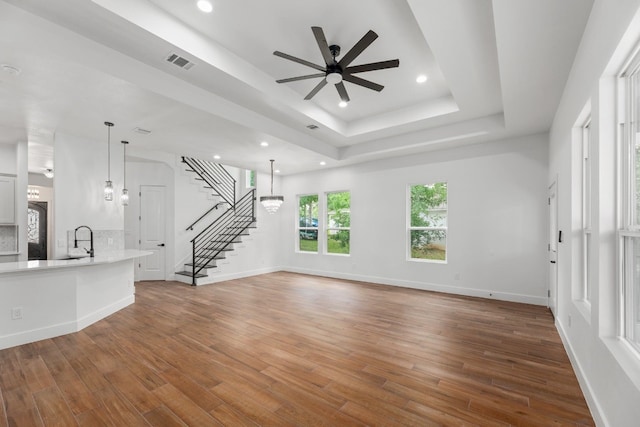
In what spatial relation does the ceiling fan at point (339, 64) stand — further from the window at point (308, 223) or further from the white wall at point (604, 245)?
the window at point (308, 223)

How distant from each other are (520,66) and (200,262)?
24.1 feet

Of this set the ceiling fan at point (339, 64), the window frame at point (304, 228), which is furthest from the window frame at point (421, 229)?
the ceiling fan at point (339, 64)

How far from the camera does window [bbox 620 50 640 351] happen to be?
6.06 ft

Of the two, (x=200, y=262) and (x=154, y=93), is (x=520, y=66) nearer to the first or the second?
(x=154, y=93)

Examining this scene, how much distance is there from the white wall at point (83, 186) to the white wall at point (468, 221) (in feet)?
16.1

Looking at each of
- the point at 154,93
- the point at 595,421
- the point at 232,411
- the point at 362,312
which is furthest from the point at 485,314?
the point at 154,93

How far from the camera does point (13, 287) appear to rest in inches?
135

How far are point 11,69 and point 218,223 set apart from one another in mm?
5749

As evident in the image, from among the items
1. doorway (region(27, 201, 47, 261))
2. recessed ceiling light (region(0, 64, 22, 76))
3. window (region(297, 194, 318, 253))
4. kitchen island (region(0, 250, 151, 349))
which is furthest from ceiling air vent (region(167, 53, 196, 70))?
doorway (region(27, 201, 47, 261))

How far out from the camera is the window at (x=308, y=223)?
8.54m

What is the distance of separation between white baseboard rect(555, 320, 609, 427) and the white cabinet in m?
9.21

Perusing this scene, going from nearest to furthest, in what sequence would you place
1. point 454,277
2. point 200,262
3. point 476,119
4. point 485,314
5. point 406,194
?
point 485,314 → point 476,119 → point 454,277 → point 406,194 → point 200,262

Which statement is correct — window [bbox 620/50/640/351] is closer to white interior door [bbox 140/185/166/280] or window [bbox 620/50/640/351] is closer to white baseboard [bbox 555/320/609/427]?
white baseboard [bbox 555/320/609/427]

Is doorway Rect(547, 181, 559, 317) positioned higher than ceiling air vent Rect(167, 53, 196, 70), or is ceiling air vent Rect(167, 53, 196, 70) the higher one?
ceiling air vent Rect(167, 53, 196, 70)
